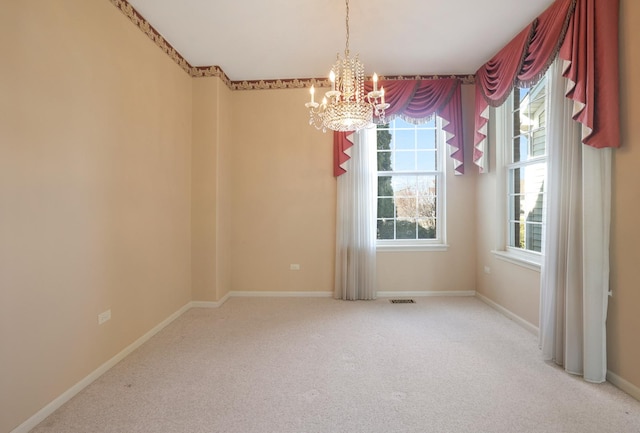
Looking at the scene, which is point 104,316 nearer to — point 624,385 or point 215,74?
point 215,74

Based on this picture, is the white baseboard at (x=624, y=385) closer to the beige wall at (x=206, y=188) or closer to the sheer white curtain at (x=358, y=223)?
the sheer white curtain at (x=358, y=223)

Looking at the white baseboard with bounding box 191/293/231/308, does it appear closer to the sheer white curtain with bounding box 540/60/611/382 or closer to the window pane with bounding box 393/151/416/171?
the window pane with bounding box 393/151/416/171

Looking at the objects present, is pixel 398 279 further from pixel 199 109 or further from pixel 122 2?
pixel 122 2

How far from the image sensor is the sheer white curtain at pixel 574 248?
2.11 m

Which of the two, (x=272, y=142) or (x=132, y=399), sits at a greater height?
(x=272, y=142)

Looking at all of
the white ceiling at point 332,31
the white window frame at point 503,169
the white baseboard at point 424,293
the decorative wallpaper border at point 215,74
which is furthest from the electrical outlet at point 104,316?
the white window frame at point 503,169

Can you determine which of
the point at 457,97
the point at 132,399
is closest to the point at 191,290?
the point at 132,399

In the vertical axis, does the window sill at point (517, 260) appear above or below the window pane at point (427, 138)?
below

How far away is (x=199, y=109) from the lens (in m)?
3.80

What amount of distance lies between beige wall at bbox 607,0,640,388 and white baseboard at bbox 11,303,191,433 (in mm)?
3806

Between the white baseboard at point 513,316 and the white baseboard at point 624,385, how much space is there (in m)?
0.77

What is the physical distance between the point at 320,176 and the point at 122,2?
270cm

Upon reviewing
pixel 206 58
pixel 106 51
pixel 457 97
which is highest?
pixel 206 58

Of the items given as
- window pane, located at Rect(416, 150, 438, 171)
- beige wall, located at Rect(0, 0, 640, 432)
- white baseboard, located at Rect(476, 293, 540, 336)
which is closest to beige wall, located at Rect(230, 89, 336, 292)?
beige wall, located at Rect(0, 0, 640, 432)
